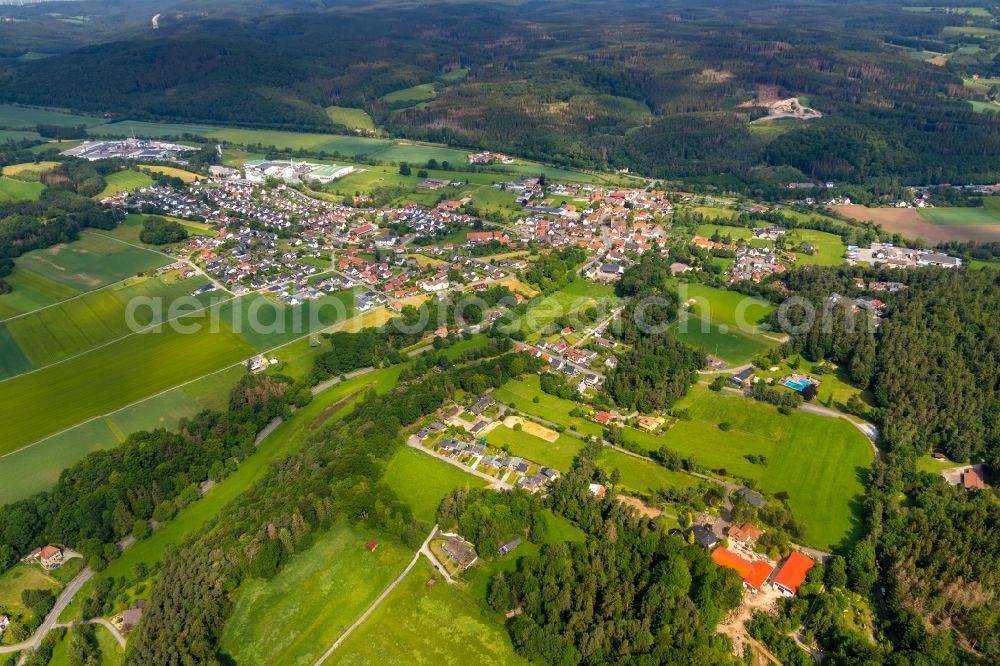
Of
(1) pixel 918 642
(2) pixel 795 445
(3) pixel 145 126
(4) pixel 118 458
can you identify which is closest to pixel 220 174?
(3) pixel 145 126

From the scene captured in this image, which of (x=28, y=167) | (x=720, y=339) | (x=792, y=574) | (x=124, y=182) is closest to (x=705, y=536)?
(x=792, y=574)

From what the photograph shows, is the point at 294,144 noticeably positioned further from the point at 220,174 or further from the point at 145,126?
the point at 145,126

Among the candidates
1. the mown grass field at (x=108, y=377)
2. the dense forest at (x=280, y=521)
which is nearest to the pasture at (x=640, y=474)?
the dense forest at (x=280, y=521)

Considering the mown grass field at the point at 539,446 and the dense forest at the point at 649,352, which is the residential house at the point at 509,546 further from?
the dense forest at the point at 649,352

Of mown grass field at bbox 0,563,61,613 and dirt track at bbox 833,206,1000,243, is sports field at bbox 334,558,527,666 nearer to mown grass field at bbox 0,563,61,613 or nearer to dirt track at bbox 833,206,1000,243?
mown grass field at bbox 0,563,61,613

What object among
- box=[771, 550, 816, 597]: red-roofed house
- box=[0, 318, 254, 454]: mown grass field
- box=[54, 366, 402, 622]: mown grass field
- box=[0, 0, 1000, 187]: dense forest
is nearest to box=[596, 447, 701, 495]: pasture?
box=[771, 550, 816, 597]: red-roofed house
